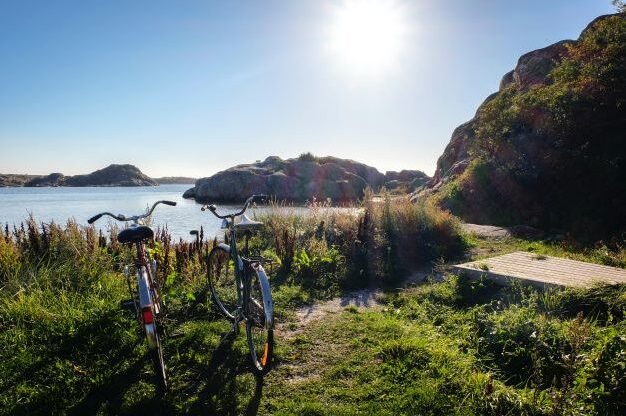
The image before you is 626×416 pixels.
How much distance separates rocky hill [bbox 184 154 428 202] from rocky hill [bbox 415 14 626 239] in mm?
32782

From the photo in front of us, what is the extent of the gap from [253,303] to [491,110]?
723 inches

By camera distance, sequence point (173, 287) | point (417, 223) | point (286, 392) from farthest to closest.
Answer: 1. point (417, 223)
2. point (173, 287)
3. point (286, 392)

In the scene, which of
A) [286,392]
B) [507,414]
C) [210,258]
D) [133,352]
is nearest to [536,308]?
[507,414]

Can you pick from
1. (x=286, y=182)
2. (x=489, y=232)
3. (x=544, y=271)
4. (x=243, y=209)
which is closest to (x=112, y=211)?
(x=286, y=182)

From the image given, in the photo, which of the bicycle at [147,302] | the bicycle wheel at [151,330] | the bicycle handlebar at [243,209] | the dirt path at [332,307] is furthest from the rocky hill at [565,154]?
the bicycle wheel at [151,330]

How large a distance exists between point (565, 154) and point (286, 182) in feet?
134

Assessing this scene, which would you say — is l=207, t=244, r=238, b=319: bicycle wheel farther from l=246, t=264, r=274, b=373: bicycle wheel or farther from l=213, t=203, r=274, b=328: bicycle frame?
l=246, t=264, r=274, b=373: bicycle wheel

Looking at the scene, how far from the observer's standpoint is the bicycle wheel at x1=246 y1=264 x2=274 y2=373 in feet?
13.5

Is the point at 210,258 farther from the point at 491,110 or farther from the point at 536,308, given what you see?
the point at 491,110

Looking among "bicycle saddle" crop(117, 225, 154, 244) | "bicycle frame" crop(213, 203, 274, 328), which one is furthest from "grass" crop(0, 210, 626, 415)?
"bicycle saddle" crop(117, 225, 154, 244)

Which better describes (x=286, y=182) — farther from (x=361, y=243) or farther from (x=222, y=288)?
(x=222, y=288)

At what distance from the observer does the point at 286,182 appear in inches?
2114

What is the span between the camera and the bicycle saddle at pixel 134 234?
412cm

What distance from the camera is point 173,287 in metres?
6.95
